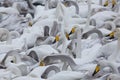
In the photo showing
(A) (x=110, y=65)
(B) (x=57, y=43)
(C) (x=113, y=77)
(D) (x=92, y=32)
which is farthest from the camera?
(D) (x=92, y=32)

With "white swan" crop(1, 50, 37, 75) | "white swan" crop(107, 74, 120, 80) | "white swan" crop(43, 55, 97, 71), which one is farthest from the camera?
"white swan" crop(1, 50, 37, 75)

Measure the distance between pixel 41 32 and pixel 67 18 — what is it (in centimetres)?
68

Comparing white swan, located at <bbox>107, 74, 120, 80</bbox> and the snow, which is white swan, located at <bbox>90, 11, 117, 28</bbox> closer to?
the snow

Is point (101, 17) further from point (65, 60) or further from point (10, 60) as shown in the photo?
point (65, 60)

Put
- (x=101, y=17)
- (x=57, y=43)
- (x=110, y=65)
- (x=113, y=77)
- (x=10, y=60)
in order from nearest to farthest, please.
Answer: (x=113, y=77)
(x=110, y=65)
(x=10, y=60)
(x=57, y=43)
(x=101, y=17)

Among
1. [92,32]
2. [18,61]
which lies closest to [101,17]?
[92,32]

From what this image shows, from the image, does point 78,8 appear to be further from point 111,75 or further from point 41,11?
point 111,75

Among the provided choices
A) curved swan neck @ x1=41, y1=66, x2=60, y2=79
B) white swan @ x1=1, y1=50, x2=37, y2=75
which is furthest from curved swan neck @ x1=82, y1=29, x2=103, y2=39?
curved swan neck @ x1=41, y1=66, x2=60, y2=79

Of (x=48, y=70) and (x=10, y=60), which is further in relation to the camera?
(x=10, y=60)

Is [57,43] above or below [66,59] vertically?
below

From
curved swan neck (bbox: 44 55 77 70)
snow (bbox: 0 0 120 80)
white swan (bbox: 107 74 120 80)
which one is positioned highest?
white swan (bbox: 107 74 120 80)

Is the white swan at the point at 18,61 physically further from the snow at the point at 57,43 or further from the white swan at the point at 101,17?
the white swan at the point at 101,17

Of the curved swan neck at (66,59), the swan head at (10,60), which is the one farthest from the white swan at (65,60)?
the swan head at (10,60)

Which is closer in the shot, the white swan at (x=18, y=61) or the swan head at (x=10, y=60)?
the white swan at (x=18, y=61)
